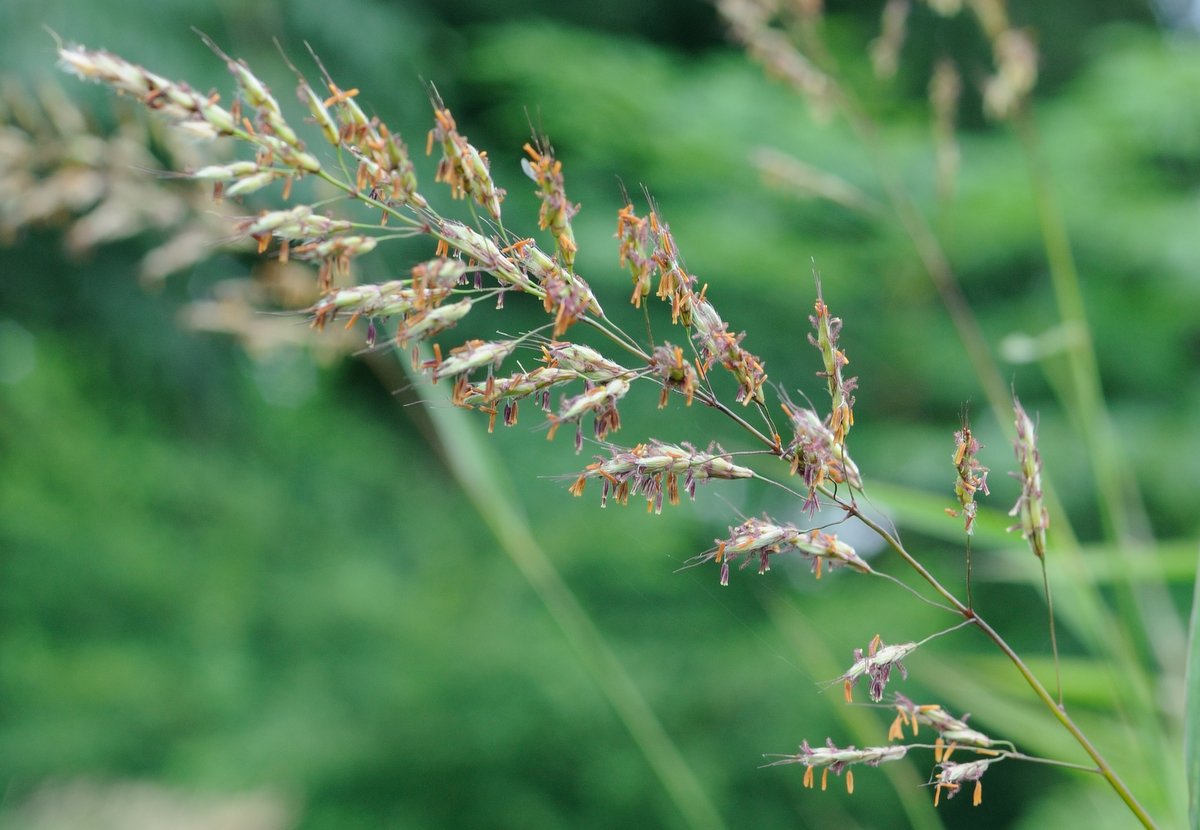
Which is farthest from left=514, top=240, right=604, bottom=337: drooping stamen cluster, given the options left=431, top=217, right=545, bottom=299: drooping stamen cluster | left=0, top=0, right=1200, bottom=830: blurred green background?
left=0, top=0, right=1200, bottom=830: blurred green background

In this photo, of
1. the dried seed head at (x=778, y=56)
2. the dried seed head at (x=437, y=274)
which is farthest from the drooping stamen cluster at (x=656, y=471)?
the dried seed head at (x=778, y=56)

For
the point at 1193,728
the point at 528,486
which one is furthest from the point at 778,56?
the point at 528,486

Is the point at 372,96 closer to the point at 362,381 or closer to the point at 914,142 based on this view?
the point at 362,381

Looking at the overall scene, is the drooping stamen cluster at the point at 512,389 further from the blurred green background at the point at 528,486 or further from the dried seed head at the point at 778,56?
the blurred green background at the point at 528,486

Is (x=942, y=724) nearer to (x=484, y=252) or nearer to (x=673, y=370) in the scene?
(x=673, y=370)

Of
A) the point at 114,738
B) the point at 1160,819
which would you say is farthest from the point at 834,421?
the point at 114,738
